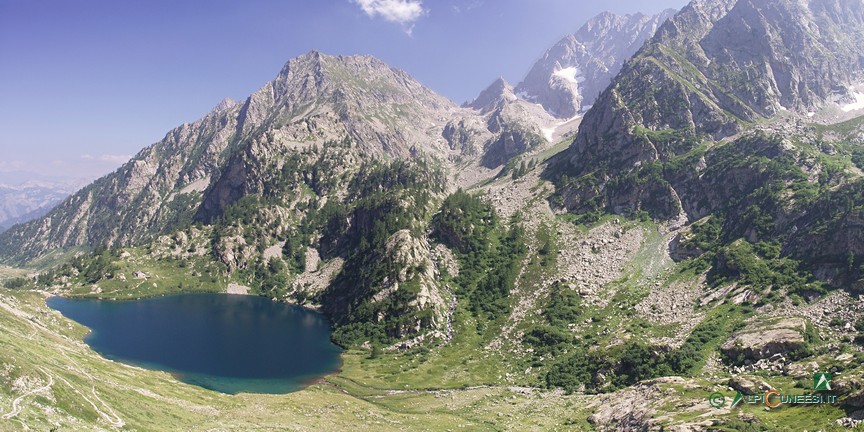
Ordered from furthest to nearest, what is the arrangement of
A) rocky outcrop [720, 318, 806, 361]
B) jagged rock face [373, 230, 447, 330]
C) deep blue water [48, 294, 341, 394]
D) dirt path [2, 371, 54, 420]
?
1. jagged rock face [373, 230, 447, 330]
2. deep blue water [48, 294, 341, 394]
3. rocky outcrop [720, 318, 806, 361]
4. dirt path [2, 371, 54, 420]

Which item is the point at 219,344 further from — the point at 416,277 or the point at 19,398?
the point at 19,398

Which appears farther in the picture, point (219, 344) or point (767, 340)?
point (219, 344)

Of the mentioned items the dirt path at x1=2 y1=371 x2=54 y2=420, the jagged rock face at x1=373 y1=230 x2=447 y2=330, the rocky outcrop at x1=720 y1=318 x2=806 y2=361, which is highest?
the dirt path at x1=2 y1=371 x2=54 y2=420

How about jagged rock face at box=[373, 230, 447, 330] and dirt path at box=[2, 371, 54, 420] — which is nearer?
dirt path at box=[2, 371, 54, 420]

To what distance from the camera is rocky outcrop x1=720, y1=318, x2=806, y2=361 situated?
306 feet

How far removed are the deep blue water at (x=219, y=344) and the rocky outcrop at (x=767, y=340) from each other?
10354 centimetres

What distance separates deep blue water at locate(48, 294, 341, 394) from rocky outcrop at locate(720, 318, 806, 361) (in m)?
104

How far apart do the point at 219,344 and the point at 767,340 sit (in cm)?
15224

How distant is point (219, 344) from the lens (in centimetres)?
14950

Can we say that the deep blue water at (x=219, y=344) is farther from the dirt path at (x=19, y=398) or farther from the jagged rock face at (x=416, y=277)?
the dirt path at (x=19, y=398)

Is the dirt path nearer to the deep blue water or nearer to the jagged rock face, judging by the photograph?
the deep blue water

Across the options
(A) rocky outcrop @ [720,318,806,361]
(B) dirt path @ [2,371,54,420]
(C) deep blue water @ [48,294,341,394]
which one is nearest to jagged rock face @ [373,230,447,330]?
(C) deep blue water @ [48,294,341,394]

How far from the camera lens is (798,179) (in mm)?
174625

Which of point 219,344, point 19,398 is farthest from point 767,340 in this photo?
point 219,344
